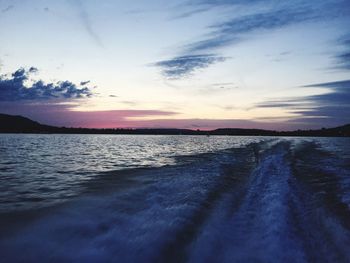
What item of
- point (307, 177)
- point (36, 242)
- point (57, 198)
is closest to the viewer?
point (36, 242)

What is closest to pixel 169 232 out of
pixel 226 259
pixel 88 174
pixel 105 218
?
pixel 226 259

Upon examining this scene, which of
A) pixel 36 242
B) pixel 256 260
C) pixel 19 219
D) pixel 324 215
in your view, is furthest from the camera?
pixel 19 219

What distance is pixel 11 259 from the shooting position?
532cm

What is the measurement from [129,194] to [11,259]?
5.70 metres

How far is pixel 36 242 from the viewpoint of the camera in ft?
20.0

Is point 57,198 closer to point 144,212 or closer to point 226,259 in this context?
point 144,212

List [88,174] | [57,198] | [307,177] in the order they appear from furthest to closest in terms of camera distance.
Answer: [88,174] < [307,177] < [57,198]

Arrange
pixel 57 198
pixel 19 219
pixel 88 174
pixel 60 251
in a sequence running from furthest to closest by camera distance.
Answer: pixel 88 174, pixel 57 198, pixel 19 219, pixel 60 251

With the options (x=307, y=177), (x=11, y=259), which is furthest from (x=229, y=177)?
(x=11, y=259)

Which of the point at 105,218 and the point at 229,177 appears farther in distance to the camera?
the point at 229,177

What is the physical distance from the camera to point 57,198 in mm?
10461

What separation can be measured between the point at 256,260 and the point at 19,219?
6.44 metres

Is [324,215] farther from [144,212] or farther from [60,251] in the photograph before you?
[60,251]

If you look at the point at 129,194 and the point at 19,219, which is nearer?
the point at 19,219
